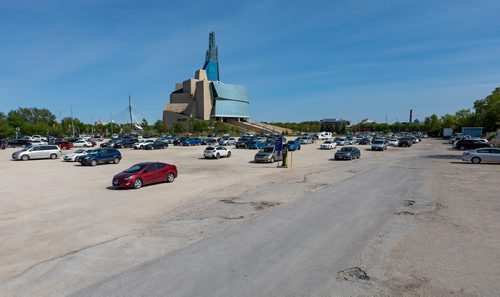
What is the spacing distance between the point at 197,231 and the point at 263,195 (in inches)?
256

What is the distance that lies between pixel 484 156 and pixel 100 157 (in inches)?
1443

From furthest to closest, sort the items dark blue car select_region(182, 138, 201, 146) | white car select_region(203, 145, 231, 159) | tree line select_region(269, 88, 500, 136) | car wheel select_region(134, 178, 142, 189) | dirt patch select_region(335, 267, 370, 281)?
tree line select_region(269, 88, 500, 136) → dark blue car select_region(182, 138, 201, 146) → white car select_region(203, 145, 231, 159) → car wheel select_region(134, 178, 142, 189) → dirt patch select_region(335, 267, 370, 281)

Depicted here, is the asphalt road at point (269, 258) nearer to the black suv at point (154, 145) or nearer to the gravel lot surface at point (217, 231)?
the gravel lot surface at point (217, 231)

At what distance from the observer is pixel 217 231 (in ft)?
34.7

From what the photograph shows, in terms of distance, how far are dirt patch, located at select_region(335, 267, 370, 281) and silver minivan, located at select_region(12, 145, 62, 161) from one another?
42.0m

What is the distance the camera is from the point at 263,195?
54.9 ft

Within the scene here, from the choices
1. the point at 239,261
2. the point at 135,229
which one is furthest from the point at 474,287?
the point at 135,229

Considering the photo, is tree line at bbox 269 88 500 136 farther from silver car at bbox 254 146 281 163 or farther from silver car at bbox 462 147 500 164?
silver car at bbox 254 146 281 163

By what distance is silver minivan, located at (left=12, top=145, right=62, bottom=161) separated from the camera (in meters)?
38.8

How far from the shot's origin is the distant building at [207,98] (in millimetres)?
165675

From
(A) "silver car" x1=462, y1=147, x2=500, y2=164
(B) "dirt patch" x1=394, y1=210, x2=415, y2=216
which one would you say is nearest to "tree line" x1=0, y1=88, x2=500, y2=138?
(A) "silver car" x1=462, y1=147, x2=500, y2=164

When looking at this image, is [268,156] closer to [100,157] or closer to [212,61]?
[100,157]

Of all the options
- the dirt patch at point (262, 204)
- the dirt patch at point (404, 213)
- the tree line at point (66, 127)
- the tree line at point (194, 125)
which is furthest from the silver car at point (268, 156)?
the tree line at point (66, 127)

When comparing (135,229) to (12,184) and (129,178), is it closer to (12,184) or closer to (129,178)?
(129,178)
